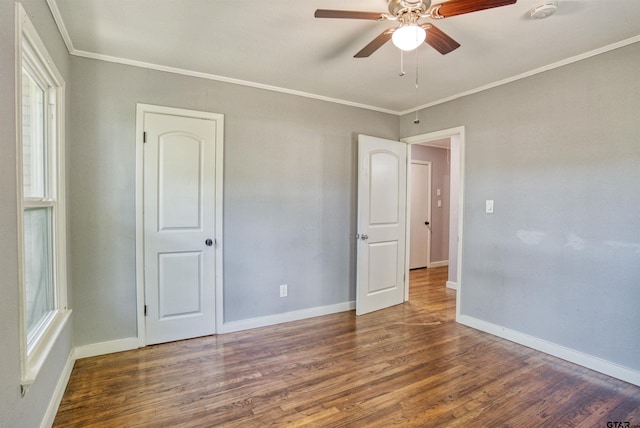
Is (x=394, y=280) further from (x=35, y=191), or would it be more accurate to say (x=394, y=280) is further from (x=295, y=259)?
(x=35, y=191)

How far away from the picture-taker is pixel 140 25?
7.19 feet

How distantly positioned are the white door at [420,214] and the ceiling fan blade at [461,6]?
4.64 metres

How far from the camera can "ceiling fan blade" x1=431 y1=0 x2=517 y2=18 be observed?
1.53 meters

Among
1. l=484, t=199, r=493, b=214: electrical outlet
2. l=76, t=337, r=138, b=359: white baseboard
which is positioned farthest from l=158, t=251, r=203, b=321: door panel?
l=484, t=199, r=493, b=214: electrical outlet

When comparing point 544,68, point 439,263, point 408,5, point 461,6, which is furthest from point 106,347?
point 439,263

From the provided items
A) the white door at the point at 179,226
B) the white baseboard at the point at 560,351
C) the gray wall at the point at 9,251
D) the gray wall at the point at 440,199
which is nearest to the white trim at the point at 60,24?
the gray wall at the point at 9,251

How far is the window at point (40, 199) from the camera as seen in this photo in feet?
5.01

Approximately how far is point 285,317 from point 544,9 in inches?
127

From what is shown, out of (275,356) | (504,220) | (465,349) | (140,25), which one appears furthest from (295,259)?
(140,25)

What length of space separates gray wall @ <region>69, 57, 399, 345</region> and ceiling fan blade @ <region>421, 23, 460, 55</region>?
70.1 inches

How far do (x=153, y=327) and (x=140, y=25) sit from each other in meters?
2.35

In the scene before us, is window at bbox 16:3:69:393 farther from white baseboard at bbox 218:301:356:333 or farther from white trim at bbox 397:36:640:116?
white trim at bbox 397:36:640:116

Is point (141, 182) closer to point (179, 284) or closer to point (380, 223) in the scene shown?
point (179, 284)

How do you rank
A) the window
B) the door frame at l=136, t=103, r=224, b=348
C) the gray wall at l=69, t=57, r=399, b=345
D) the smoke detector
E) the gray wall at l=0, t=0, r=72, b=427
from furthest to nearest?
the door frame at l=136, t=103, r=224, b=348, the gray wall at l=69, t=57, r=399, b=345, the smoke detector, the window, the gray wall at l=0, t=0, r=72, b=427
